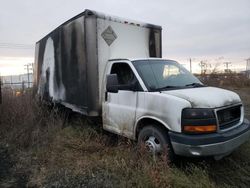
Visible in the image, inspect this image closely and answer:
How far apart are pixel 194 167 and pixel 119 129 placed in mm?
1841

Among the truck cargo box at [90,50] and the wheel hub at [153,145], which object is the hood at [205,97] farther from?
the truck cargo box at [90,50]

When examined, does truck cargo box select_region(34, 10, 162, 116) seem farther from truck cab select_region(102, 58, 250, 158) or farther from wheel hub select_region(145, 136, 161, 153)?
wheel hub select_region(145, 136, 161, 153)

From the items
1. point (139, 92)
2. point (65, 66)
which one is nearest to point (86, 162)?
point (139, 92)

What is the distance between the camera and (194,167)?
481cm

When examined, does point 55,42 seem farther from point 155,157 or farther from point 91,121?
point 155,157

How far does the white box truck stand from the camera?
4621 mm

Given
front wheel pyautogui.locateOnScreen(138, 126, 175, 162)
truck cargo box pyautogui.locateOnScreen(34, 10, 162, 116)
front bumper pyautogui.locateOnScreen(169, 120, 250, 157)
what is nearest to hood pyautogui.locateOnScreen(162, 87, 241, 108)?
front bumper pyautogui.locateOnScreen(169, 120, 250, 157)

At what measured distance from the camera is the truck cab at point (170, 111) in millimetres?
4582

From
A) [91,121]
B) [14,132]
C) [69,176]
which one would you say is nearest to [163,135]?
[69,176]

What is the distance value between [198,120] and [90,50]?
3.04 m

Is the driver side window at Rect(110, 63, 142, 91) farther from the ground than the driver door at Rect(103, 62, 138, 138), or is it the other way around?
the driver side window at Rect(110, 63, 142, 91)

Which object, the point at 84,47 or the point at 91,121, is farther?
the point at 91,121

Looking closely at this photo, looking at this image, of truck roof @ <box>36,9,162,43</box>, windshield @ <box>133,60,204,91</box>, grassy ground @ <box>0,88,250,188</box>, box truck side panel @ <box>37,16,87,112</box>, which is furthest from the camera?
box truck side panel @ <box>37,16,87,112</box>

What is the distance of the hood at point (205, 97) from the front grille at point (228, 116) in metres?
0.12
